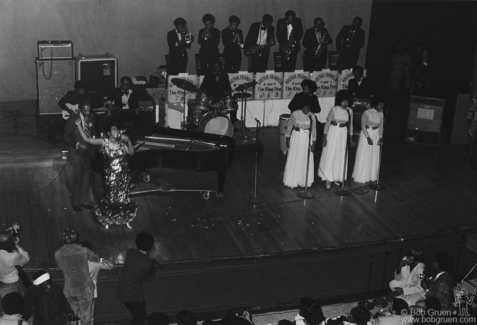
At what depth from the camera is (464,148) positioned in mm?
13070

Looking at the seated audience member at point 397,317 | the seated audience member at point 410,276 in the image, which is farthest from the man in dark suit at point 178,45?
the seated audience member at point 397,317

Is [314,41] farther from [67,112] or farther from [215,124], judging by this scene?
[67,112]

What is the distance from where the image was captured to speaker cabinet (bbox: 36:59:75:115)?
40.0ft

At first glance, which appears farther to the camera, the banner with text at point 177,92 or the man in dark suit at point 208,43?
the man in dark suit at point 208,43

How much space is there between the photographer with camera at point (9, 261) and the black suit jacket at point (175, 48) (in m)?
6.55

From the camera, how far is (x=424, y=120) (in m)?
13.1

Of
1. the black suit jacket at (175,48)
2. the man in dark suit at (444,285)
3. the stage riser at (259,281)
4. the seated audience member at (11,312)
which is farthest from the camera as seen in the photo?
the black suit jacket at (175,48)

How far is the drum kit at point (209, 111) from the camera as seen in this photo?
1148 cm

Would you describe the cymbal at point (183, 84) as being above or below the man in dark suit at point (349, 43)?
below

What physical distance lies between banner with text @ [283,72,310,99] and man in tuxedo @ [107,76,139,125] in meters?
2.99

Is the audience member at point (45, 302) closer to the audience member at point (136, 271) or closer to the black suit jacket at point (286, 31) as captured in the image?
the audience member at point (136, 271)

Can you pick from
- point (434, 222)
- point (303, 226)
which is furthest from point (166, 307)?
point (434, 222)

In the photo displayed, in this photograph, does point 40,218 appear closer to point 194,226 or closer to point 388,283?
point 194,226

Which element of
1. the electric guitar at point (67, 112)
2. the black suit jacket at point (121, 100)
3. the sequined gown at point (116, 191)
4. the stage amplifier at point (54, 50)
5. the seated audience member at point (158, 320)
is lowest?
the seated audience member at point (158, 320)
